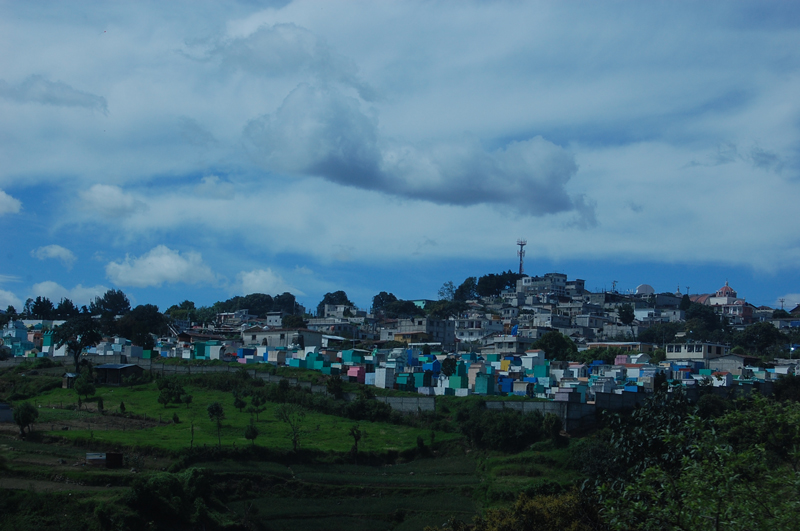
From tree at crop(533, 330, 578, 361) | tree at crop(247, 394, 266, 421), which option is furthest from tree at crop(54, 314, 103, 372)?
tree at crop(533, 330, 578, 361)

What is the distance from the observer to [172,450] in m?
29.9

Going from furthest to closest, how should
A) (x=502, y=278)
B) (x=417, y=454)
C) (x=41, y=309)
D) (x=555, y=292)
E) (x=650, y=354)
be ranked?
(x=502, y=278), (x=555, y=292), (x=41, y=309), (x=650, y=354), (x=417, y=454)

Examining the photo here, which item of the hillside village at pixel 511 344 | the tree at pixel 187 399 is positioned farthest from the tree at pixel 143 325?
the tree at pixel 187 399

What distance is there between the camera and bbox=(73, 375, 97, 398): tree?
40062 mm

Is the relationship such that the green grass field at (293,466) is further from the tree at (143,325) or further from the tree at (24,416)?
the tree at (143,325)

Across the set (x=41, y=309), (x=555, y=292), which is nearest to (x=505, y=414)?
(x=41, y=309)

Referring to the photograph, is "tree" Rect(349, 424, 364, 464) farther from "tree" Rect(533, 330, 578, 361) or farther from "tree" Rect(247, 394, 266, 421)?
"tree" Rect(533, 330, 578, 361)

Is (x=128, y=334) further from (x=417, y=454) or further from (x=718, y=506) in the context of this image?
(x=718, y=506)

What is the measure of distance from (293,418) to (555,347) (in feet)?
81.7

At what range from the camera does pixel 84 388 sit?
40062 mm

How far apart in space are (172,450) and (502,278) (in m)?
77.9

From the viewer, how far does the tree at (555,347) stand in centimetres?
5596

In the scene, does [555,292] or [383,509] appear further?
[555,292]

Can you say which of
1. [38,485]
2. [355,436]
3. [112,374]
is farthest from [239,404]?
[38,485]
